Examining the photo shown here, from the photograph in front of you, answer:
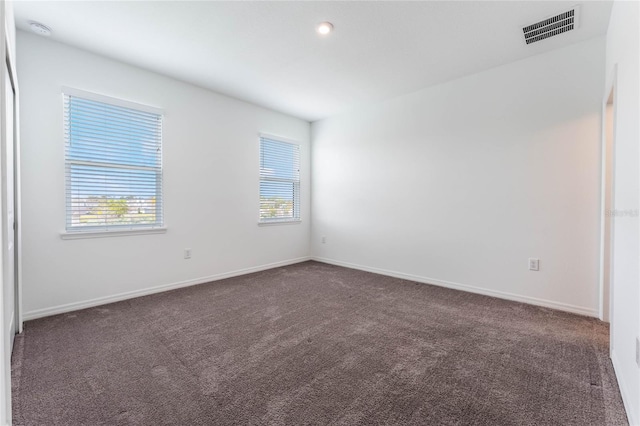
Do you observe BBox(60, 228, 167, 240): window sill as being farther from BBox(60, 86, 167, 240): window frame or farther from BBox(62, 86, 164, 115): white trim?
BBox(62, 86, 164, 115): white trim

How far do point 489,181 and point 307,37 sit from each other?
255 centimetres

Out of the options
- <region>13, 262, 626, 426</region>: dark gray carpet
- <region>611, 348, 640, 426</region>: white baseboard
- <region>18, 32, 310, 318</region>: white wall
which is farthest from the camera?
<region>18, 32, 310, 318</region>: white wall

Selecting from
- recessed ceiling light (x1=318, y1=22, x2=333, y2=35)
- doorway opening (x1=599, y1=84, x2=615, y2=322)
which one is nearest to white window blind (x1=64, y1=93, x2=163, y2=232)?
recessed ceiling light (x1=318, y1=22, x2=333, y2=35)

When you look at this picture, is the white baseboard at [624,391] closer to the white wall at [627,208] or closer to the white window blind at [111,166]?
the white wall at [627,208]

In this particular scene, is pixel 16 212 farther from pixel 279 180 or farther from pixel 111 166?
pixel 279 180

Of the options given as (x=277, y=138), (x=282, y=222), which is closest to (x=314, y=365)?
(x=282, y=222)

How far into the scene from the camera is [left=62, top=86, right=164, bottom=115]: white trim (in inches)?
113

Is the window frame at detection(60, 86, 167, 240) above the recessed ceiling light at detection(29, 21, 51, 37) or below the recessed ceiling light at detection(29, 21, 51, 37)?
below

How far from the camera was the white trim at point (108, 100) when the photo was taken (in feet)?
9.45

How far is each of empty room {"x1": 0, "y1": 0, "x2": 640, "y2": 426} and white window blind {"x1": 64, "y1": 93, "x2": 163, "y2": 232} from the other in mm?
22

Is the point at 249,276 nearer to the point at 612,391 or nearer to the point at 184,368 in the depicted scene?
the point at 184,368

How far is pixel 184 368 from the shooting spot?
193cm

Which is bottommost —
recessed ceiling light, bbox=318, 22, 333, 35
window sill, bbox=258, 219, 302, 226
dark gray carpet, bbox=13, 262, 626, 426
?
dark gray carpet, bbox=13, 262, 626, 426

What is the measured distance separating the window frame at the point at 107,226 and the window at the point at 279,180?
1.51 m
